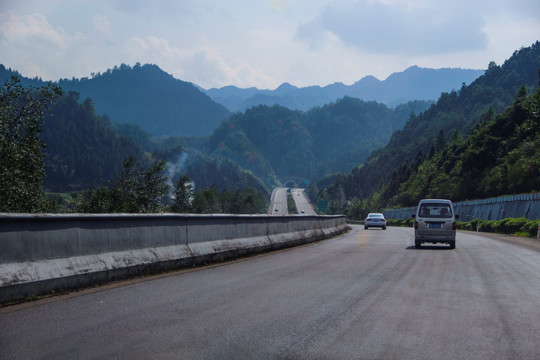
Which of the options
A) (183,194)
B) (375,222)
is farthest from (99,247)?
(183,194)

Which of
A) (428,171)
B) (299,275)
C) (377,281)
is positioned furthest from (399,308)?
(428,171)

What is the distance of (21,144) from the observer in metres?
34.6

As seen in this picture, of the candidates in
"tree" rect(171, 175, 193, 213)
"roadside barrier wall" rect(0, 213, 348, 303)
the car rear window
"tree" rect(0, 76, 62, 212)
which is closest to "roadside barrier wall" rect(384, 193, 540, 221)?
the car rear window

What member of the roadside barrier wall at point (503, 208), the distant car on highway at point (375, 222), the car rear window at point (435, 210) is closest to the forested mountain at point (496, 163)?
the roadside barrier wall at point (503, 208)

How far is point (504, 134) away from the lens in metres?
94.2

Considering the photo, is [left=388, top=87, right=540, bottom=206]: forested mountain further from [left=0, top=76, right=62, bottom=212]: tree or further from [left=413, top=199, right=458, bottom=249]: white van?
[left=0, top=76, right=62, bottom=212]: tree

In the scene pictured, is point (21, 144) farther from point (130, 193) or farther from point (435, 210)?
point (130, 193)

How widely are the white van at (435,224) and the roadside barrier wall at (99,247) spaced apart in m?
8.94

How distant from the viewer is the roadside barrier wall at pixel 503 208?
41.2 meters

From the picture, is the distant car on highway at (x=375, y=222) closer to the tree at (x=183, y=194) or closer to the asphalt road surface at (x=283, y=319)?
the asphalt road surface at (x=283, y=319)

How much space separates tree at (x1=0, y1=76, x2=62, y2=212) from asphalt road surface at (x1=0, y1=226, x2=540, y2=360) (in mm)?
24116

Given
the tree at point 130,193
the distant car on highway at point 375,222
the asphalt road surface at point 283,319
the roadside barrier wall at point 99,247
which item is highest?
the tree at point 130,193

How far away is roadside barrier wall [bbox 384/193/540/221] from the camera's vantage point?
4116 centimetres

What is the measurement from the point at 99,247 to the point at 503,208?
46146 millimetres
